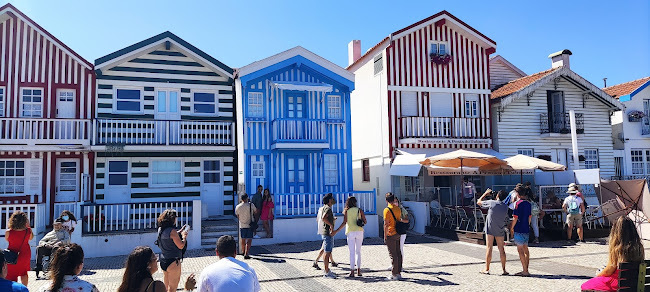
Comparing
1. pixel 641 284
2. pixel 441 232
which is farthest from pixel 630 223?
pixel 441 232

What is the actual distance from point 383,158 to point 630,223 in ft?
51.1

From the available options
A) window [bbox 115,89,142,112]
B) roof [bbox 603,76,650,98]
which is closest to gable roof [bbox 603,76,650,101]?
roof [bbox 603,76,650,98]

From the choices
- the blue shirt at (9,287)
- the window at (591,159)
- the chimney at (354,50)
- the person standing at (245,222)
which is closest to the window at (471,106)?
the window at (591,159)

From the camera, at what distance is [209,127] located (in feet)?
57.1

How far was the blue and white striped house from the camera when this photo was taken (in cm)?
1728

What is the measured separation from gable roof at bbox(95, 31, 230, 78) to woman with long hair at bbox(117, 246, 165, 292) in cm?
1435

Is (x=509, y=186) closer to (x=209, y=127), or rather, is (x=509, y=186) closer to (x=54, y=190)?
(x=209, y=127)

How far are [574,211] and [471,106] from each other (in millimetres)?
8395

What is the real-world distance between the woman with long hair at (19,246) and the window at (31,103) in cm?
1089

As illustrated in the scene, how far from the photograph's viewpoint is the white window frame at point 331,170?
18.4m

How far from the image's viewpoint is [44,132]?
52.6 feet

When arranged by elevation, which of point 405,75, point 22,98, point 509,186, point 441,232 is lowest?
point 441,232

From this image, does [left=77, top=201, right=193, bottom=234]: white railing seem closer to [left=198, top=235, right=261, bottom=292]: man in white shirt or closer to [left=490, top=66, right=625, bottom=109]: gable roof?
[left=198, top=235, right=261, bottom=292]: man in white shirt

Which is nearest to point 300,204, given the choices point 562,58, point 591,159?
point 591,159
